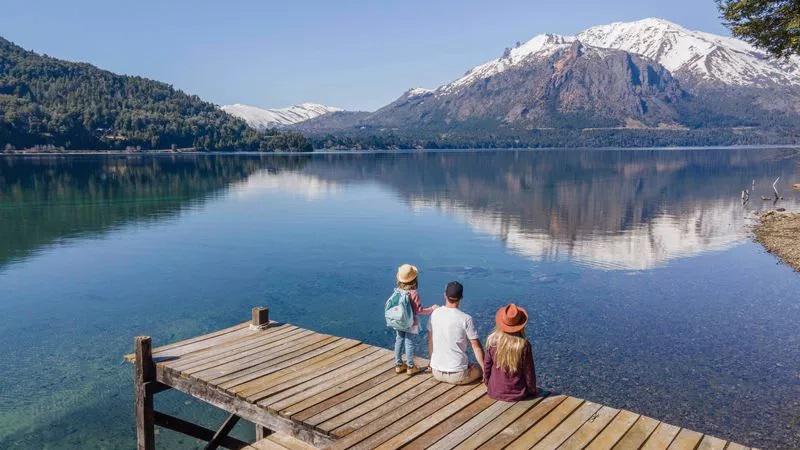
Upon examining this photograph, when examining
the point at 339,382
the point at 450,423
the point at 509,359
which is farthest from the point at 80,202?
the point at 509,359

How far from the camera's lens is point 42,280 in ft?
115

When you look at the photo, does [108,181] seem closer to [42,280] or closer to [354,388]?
[42,280]

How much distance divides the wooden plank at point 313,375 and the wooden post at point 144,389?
11.4 feet

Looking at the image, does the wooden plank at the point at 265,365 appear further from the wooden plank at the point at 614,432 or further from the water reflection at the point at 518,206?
the water reflection at the point at 518,206

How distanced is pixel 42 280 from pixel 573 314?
29271 mm

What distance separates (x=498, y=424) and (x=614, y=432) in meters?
2.09

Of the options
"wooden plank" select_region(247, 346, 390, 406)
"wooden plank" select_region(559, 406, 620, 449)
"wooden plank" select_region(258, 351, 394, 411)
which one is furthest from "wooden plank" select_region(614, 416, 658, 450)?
"wooden plank" select_region(247, 346, 390, 406)

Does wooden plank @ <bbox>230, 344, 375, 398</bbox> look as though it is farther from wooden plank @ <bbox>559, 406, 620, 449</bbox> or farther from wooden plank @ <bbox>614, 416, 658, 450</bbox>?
wooden plank @ <bbox>614, 416, 658, 450</bbox>

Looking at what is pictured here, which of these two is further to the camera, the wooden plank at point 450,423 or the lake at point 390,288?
the lake at point 390,288

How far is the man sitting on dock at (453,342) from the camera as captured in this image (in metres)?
12.6

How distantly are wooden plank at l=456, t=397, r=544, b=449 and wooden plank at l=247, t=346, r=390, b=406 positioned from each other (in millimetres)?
4282

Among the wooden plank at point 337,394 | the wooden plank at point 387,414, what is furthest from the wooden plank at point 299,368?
the wooden plank at point 387,414

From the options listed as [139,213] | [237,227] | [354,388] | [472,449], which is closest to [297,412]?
[354,388]

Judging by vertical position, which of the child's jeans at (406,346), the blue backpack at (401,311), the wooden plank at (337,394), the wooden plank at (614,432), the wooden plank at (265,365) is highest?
the blue backpack at (401,311)
